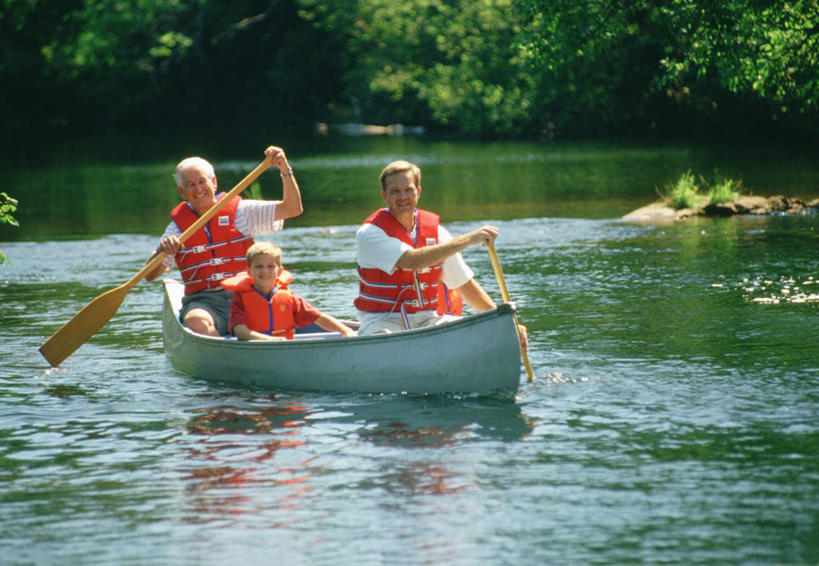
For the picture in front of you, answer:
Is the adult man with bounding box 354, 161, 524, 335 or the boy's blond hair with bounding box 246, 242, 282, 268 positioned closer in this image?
the adult man with bounding box 354, 161, 524, 335

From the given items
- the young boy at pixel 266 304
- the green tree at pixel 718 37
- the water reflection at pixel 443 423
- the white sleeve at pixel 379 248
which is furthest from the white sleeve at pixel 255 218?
the green tree at pixel 718 37

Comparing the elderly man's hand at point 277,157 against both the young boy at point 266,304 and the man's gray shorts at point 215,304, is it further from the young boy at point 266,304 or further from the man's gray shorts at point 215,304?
the man's gray shorts at point 215,304

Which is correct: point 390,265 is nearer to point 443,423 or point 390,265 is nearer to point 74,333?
point 443,423

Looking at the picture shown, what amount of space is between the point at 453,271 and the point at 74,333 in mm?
3123

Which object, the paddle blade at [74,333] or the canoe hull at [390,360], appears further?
the paddle blade at [74,333]

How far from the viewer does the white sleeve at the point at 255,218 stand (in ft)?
28.0

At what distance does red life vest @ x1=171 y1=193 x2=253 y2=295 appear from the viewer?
337 inches

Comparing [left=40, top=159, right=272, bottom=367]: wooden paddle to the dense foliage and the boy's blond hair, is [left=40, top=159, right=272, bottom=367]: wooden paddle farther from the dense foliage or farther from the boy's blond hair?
the dense foliage

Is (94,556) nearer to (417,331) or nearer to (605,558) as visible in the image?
(605,558)

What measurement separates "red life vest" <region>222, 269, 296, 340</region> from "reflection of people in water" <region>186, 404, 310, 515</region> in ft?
2.45

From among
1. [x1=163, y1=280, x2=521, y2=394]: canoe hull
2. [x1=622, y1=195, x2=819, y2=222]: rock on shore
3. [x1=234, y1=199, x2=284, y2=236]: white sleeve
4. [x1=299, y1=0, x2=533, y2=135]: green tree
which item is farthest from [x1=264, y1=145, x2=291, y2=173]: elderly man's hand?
[x1=299, y1=0, x2=533, y2=135]: green tree

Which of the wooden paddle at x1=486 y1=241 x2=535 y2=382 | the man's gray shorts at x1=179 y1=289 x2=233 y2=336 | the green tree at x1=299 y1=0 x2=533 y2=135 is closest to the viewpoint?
the wooden paddle at x1=486 y1=241 x2=535 y2=382

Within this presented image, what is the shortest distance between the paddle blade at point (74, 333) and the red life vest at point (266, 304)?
4.47 feet

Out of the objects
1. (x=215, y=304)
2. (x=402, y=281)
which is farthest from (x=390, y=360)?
(x=215, y=304)
